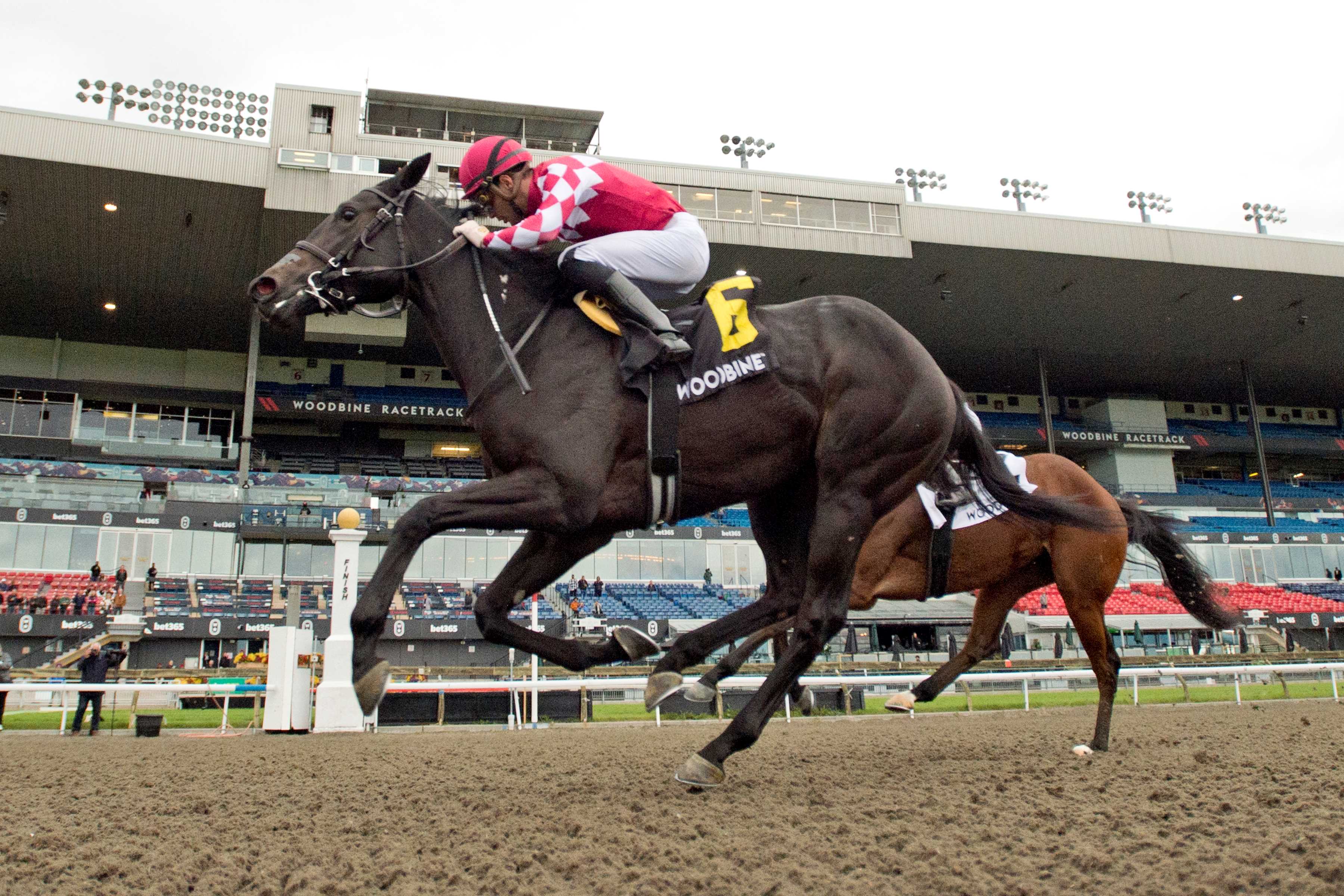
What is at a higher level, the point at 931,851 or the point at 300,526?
the point at 300,526

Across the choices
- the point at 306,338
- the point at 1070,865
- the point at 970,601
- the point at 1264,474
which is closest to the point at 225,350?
the point at 306,338

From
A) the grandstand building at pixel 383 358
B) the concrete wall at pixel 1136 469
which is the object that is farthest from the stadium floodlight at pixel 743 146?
the concrete wall at pixel 1136 469

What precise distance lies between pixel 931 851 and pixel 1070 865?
37 cm

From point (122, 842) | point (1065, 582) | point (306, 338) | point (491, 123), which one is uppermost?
point (491, 123)

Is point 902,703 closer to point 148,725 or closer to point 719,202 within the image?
point 148,725

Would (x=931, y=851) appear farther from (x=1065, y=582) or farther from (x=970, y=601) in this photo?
(x=970, y=601)

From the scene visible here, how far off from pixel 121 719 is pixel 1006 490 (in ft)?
48.3

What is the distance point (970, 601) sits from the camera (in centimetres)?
3372

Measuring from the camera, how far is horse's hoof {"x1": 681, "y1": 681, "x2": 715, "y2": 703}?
4805mm

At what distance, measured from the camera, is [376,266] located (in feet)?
14.4

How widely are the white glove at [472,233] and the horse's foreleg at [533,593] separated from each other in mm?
1354

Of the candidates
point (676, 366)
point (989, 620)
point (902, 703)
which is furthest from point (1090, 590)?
point (676, 366)

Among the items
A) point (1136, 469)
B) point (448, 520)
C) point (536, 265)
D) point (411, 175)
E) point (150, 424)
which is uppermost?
point (150, 424)

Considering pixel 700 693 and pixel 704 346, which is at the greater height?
pixel 704 346
